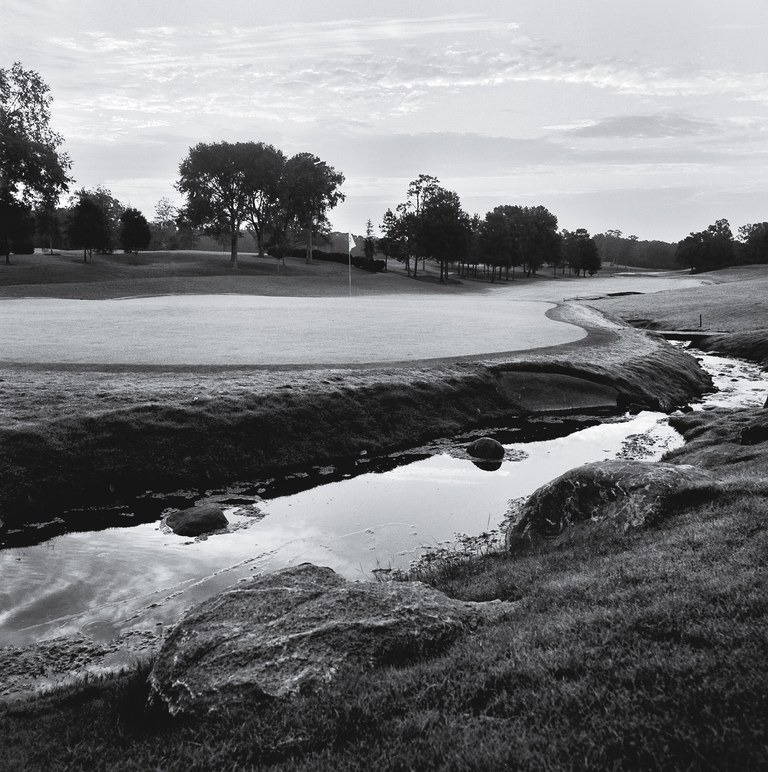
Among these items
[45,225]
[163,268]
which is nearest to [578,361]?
[163,268]

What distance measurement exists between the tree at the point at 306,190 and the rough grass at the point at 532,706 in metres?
95.8

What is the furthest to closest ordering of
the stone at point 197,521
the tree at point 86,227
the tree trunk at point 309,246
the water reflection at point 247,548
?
the tree trunk at point 309,246, the tree at point 86,227, the stone at point 197,521, the water reflection at point 247,548

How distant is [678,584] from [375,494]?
8516 millimetres

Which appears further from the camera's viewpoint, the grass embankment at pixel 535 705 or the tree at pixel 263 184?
the tree at pixel 263 184

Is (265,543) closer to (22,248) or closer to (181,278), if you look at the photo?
(181,278)

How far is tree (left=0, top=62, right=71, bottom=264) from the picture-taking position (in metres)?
65.6

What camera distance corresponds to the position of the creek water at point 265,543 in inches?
374

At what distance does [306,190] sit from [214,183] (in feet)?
39.7

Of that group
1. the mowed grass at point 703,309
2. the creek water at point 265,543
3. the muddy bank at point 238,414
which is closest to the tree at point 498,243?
the mowed grass at point 703,309

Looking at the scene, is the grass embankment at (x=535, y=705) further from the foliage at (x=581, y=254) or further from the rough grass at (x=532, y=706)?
the foliage at (x=581, y=254)

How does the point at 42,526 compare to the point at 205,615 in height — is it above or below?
below

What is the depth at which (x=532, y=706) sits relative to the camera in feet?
16.7

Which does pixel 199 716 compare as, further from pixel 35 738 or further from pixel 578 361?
pixel 578 361

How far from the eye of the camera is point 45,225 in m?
94.2
